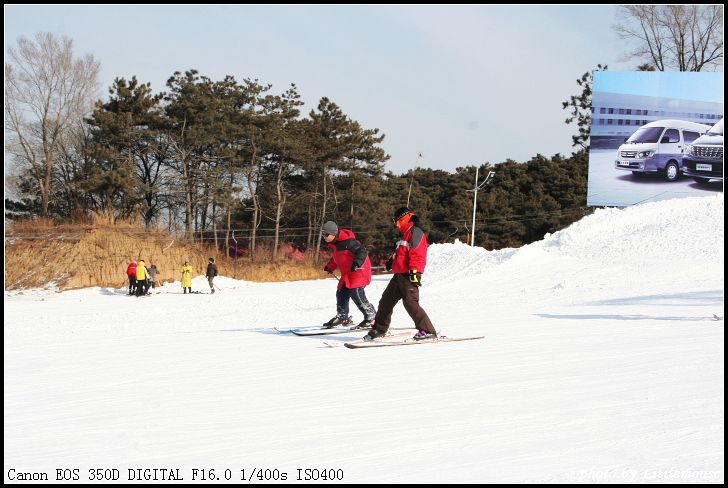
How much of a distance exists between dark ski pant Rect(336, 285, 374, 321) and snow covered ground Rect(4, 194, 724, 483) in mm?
430

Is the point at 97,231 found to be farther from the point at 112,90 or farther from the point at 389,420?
the point at 389,420

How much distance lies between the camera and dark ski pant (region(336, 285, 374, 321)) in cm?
1068

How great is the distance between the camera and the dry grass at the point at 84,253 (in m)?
29.4

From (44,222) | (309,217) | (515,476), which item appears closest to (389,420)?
(515,476)

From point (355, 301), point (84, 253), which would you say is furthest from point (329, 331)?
point (84, 253)

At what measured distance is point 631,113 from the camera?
105 feet

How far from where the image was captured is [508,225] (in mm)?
50000

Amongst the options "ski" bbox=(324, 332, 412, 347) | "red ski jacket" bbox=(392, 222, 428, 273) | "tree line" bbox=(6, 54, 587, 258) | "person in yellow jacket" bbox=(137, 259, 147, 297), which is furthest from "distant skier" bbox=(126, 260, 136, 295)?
"red ski jacket" bbox=(392, 222, 428, 273)

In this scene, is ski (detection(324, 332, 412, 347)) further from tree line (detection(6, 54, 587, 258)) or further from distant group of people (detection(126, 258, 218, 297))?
tree line (detection(6, 54, 587, 258))

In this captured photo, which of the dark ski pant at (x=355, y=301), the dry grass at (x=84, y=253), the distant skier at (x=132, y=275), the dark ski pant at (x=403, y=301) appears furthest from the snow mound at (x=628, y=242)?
the dark ski pant at (x=403, y=301)

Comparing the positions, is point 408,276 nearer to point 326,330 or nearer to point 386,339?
point 386,339

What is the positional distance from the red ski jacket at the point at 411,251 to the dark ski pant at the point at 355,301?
1.62m

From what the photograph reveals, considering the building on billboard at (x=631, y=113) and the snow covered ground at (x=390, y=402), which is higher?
the building on billboard at (x=631, y=113)

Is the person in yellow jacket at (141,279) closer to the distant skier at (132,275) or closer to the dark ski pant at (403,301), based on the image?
the distant skier at (132,275)
